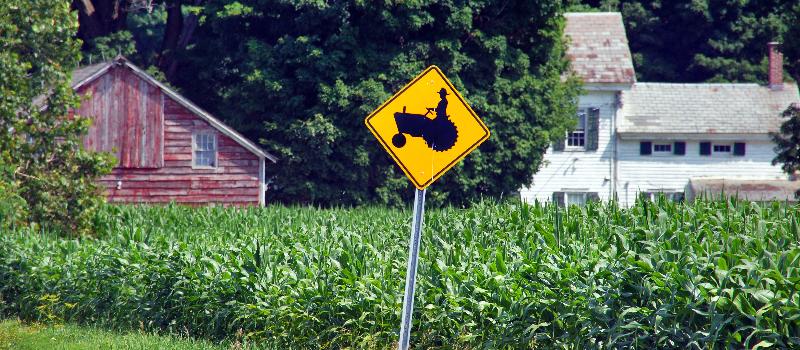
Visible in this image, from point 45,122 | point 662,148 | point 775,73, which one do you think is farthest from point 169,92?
point 775,73

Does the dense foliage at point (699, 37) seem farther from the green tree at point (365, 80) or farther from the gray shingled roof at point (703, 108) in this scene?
the green tree at point (365, 80)

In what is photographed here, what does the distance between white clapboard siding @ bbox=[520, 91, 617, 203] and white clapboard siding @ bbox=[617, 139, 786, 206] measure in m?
0.78

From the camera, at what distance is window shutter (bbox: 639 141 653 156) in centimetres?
4884

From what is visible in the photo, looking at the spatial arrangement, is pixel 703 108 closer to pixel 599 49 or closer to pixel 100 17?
pixel 599 49

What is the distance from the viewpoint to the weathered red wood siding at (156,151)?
A: 35438 mm

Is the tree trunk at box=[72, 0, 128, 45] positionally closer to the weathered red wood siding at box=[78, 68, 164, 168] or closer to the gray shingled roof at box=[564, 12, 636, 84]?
the weathered red wood siding at box=[78, 68, 164, 168]

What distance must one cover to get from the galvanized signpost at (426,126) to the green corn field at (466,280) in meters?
1.67

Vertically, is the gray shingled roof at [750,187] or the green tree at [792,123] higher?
the green tree at [792,123]

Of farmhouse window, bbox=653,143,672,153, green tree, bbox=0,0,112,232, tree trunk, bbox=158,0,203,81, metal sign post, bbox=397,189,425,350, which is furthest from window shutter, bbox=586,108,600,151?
metal sign post, bbox=397,189,425,350

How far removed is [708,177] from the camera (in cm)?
4903

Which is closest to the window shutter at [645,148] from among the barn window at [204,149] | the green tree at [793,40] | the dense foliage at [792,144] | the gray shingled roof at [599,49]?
the gray shingled roof at [599,49]

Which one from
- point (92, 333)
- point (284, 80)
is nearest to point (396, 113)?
point (92, 333)

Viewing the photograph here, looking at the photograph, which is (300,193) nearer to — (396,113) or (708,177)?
(708,177)

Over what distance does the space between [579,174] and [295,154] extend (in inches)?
668
